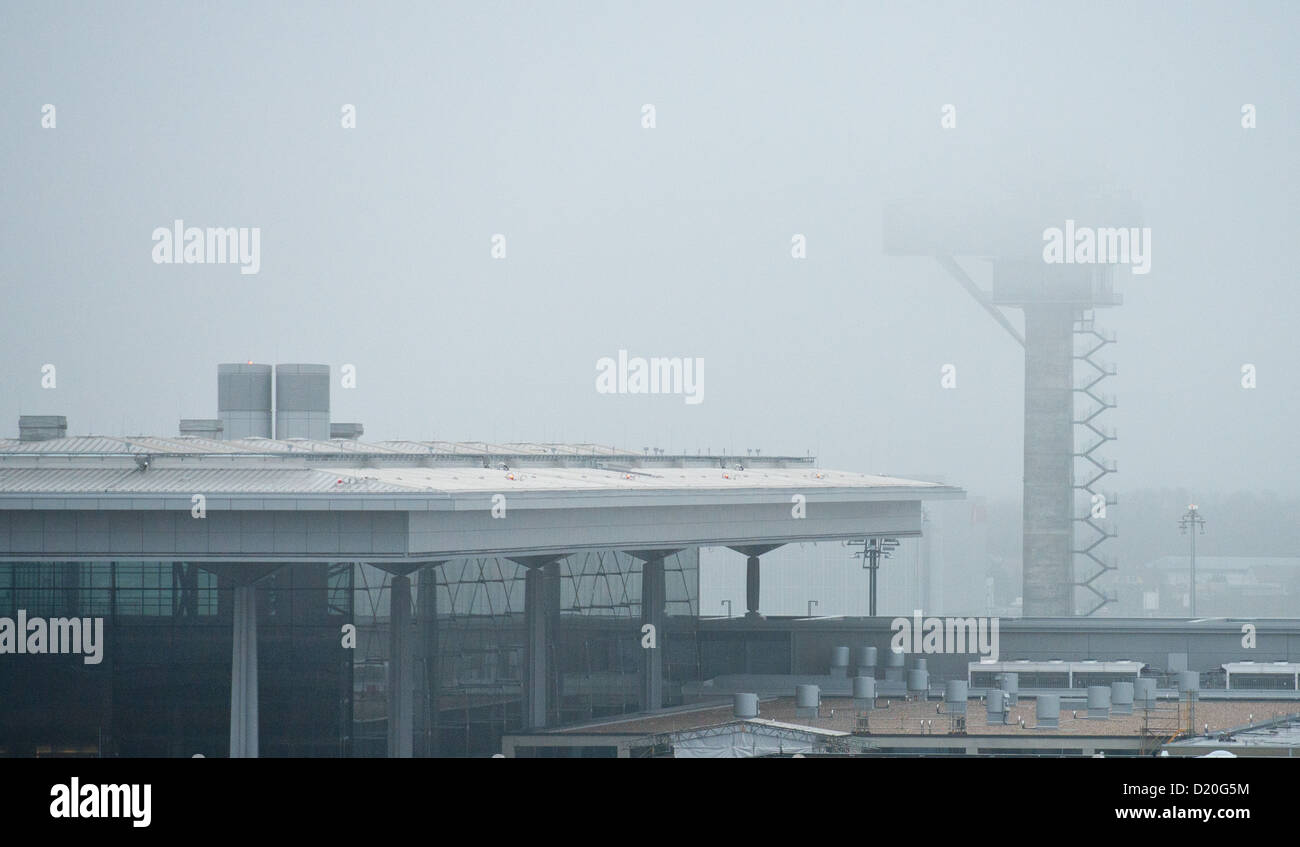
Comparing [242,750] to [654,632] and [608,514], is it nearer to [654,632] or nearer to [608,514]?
[608,514]

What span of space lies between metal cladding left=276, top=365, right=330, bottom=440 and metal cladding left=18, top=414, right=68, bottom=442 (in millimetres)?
8106

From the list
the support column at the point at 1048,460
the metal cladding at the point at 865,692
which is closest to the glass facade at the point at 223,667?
the metal cladding at the point at 865,692

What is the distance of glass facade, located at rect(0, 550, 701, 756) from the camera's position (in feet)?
164

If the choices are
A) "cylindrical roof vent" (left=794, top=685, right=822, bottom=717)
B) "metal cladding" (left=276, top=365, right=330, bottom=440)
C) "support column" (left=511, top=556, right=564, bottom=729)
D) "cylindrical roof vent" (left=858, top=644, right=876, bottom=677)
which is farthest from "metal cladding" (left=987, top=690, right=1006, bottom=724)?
"metal cladding" (left=276, top=365, right=330, bottom=440)

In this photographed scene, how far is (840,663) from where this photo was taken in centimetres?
6994

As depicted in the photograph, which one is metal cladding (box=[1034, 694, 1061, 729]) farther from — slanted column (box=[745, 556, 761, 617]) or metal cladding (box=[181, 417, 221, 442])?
metal cladding (box=[181, 417, 221, 442])

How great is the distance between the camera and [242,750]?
4484 cm

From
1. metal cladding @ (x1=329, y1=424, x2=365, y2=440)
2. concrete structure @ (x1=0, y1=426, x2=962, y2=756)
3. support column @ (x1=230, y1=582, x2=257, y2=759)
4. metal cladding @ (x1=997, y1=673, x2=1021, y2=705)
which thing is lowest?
metal cladding @ (x1=997, y1=673, x2=1021, y2=705)

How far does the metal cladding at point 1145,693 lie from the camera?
205ft

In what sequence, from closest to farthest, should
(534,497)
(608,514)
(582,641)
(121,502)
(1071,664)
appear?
1. (121,502)
2. (534,497)
3. (608,514)
4. (582,641)
5. (1071,664)

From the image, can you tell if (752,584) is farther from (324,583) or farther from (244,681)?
(244,681)

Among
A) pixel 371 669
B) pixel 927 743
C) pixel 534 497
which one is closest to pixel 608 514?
pixel 534 497

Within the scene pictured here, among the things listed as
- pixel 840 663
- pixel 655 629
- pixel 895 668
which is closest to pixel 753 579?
pixel 840 663

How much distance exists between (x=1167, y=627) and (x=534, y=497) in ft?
115
